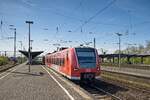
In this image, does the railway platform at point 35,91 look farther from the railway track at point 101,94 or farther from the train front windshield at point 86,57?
the train front windshield at point 86,57

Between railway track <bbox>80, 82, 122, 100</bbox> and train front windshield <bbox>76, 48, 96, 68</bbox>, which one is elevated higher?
train front windshield <bbox>76, 48, 96, 68</bbox>

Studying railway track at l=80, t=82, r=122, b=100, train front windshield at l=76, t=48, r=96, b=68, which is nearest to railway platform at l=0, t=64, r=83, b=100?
railway track at l=80, t=82, r=122, b=100

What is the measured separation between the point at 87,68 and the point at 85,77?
0.63 metres

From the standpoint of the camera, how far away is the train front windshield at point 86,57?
799 inches

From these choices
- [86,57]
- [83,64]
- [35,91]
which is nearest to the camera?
[35,91]

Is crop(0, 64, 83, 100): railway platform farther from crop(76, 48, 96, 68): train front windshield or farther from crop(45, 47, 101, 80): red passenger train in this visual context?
crop(76, 48, 96, 68): train front windshield

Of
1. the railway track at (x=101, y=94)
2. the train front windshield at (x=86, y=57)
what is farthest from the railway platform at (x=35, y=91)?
the train front windshield at (x=86, y=57)

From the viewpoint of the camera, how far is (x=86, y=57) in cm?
2056

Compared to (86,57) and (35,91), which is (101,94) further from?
(86,57)

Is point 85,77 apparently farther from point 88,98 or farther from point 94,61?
point 88,98

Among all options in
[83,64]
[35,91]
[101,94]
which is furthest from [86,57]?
[35,91]

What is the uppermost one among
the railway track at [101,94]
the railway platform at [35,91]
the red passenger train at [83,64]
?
the red passenger train at [83,64]

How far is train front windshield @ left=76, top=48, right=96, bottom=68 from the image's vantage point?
66.6ft

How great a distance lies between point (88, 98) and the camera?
44.0 feet
